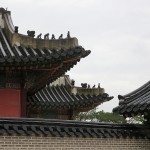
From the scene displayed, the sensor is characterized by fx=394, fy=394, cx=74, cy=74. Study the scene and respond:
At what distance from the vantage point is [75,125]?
28.1 ft

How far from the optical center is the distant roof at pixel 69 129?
25.4ft

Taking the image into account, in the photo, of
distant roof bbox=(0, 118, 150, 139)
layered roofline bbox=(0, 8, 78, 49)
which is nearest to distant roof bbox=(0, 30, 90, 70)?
layered roofline bbox=(0, 8, 78, 49)

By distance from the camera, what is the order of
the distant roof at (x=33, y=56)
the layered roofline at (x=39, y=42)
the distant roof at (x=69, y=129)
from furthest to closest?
the layered roofline at (x=39, y=42) < the distant roof at (x=33, y=56) < the distant roof at (x=69, y=129)

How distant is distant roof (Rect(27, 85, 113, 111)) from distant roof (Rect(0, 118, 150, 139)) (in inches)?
225

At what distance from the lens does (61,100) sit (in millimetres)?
15914

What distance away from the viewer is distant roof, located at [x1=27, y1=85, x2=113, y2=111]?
14.6 metres

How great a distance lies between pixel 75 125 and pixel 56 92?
27.7 feet

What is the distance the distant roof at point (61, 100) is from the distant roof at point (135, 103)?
5.02m

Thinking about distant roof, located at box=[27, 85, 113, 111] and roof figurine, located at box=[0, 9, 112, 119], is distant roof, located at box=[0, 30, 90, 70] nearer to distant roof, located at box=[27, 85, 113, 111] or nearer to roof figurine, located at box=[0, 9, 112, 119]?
roof figurine, located at box=[0, 9, 112, 119]

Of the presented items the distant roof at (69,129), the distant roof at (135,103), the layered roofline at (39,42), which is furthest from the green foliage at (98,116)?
the distant roof at (69,129)

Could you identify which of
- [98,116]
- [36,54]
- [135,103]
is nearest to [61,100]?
[36,54]

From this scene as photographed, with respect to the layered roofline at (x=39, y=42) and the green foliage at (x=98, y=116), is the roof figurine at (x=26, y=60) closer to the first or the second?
the layered roofline at (x=39, y=42)

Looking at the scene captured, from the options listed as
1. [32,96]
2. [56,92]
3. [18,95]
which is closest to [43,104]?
[32,96]

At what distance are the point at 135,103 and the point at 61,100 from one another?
7.03m
